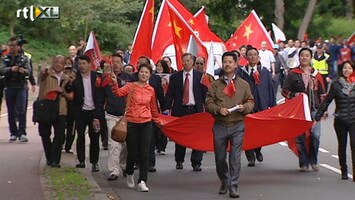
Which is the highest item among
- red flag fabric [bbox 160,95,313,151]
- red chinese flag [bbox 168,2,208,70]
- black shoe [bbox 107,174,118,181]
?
red chinese flag [bbox 168,2,208,70]

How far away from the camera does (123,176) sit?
43.6ft

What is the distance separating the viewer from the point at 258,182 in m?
12.5

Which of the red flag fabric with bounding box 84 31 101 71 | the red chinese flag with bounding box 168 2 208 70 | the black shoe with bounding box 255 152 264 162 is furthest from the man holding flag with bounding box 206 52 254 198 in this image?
the red chinese flag with bounding box 168 2 208 70

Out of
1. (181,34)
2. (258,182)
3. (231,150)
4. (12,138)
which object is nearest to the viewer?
(231,150)

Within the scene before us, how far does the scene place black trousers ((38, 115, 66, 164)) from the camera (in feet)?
46.3

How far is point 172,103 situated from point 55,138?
6.12ft

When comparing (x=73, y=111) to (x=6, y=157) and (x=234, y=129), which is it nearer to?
(x=6, y=157)

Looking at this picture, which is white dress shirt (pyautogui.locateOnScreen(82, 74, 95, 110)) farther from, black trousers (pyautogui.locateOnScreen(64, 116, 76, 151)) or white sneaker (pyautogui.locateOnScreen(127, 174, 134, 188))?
white sneaker (pyautogui.locateOnScreen(127, 174, 134, 188))

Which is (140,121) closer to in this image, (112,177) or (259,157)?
(112,177)

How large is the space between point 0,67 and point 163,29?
3541 mm

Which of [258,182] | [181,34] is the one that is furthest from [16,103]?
[258,182]

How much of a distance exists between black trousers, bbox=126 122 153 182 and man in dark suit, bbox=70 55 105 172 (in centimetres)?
164

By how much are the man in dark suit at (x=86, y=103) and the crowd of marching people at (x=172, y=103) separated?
1 centimetres

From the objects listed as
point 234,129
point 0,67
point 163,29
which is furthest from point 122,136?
point 163,29
